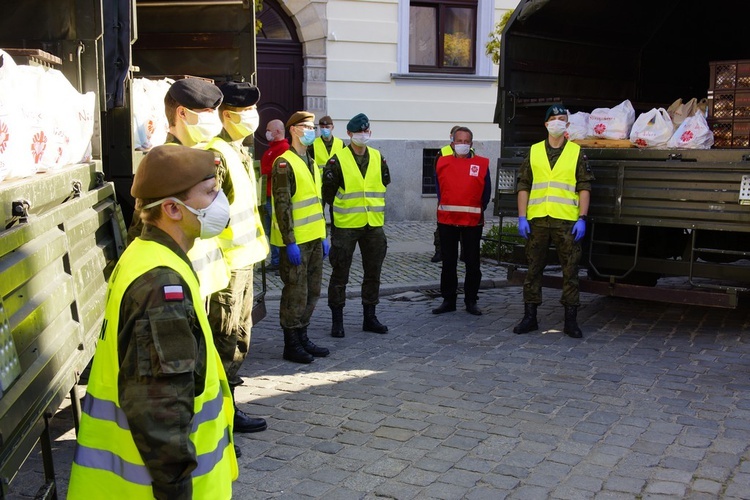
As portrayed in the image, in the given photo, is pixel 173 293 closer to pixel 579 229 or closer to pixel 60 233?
pixel 60 233

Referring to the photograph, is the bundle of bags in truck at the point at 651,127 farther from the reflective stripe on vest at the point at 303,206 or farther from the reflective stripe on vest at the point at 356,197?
the reflective stripe on vest at the point at 303,206

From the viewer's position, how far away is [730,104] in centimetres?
735

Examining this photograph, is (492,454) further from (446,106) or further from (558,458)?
(446,106)

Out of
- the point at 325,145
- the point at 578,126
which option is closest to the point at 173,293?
the point at 578,126

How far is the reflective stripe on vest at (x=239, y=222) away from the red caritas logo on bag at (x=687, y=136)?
13.0 ft

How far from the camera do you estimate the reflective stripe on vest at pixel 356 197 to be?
723 cm

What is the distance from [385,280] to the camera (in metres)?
9.48

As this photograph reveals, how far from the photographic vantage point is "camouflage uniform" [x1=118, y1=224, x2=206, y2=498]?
7.79 feet

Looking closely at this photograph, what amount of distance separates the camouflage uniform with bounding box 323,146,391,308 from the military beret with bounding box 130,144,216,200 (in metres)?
4.63

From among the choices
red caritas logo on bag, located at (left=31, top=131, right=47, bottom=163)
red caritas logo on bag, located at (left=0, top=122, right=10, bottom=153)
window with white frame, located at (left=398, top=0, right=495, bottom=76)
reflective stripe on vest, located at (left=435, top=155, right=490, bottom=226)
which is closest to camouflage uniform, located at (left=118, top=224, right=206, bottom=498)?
red caritas logo on bag, located at (left=0, top=122, right=10, bottom=153)

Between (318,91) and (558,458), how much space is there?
417 inches

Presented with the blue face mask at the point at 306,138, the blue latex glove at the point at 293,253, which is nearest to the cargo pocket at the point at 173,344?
the blue latex glove at the point at 293,253

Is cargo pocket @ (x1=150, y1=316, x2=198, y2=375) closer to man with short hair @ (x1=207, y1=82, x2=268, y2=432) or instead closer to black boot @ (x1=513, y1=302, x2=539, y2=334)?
man with short hair @ (x1=207, y1=82, x2=268, y2=432)

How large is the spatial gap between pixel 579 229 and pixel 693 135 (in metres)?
1.21
